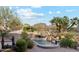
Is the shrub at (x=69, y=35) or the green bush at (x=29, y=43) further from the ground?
the shrub at (x=69, y=35)

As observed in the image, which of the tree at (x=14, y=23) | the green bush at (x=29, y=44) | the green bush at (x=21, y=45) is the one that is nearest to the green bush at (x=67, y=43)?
the green bush at (x=29, y=44)

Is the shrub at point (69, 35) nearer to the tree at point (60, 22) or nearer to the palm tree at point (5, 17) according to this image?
the tree at point (60, 22)

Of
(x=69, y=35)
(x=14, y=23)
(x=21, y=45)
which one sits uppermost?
(x=14, y=23)

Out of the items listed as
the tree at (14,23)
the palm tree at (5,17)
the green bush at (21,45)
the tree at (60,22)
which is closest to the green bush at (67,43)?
the tree at (60,22)

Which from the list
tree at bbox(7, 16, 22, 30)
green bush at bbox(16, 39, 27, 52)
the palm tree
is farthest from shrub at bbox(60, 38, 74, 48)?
the palm tree

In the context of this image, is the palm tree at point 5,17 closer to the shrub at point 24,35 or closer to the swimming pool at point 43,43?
the shrub at point 24,35

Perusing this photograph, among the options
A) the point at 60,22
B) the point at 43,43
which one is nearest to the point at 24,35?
the point at 43,43

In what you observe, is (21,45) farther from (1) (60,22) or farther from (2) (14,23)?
(1) (60,22)

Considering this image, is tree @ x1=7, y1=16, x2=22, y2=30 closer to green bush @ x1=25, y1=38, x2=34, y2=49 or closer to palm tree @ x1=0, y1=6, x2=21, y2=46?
palm tree @ x1=0, y1=6, x2=21, y2=46

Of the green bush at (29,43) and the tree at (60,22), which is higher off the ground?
the tree at (60,22)

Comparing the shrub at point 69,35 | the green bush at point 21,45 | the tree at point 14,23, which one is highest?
the tree at point 14,23
